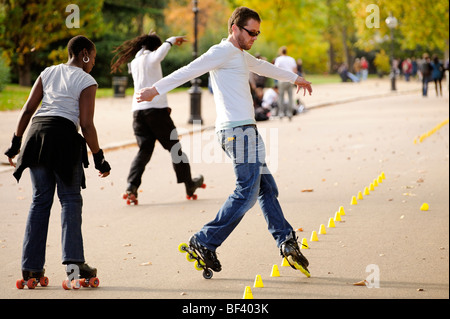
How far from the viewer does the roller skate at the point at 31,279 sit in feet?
17.8

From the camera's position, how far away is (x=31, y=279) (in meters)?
5.41

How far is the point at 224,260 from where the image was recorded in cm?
636

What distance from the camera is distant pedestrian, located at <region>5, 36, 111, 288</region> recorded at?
5391 millimetres

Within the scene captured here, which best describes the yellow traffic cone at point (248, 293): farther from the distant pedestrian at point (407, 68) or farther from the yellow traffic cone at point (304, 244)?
the distant pedestrian at point (407, 68)

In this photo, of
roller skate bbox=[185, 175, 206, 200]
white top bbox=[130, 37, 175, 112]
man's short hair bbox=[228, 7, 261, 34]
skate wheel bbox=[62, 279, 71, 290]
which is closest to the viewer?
skate wheel bbox=[62, 279, 71, 290]

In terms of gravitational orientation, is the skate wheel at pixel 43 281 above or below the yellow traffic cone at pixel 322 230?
below

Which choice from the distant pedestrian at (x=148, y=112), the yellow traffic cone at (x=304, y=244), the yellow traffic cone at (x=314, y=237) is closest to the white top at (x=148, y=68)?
the distant pedestrian at (x=148, y=112)

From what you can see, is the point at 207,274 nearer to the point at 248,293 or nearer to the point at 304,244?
the point at 248,293

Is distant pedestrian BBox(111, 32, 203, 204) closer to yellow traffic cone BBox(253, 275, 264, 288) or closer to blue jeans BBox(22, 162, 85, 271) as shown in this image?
blue jeans BBox(22, 162, 85, 271)

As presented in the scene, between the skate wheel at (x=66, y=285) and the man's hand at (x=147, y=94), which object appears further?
the skate wheel at (x=66, y=285)

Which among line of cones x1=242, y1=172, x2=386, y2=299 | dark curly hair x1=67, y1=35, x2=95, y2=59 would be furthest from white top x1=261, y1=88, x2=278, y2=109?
dark curly hair x1=67, y1=35, x2=95, y2=59

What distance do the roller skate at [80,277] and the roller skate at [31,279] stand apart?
16 cm

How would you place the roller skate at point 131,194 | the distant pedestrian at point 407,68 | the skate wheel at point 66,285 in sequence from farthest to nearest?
the distant pedestrian at point 407,68, the roller skate at point 131,194, the skate wheel at point 66,285

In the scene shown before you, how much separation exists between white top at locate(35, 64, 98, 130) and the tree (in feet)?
77.3
